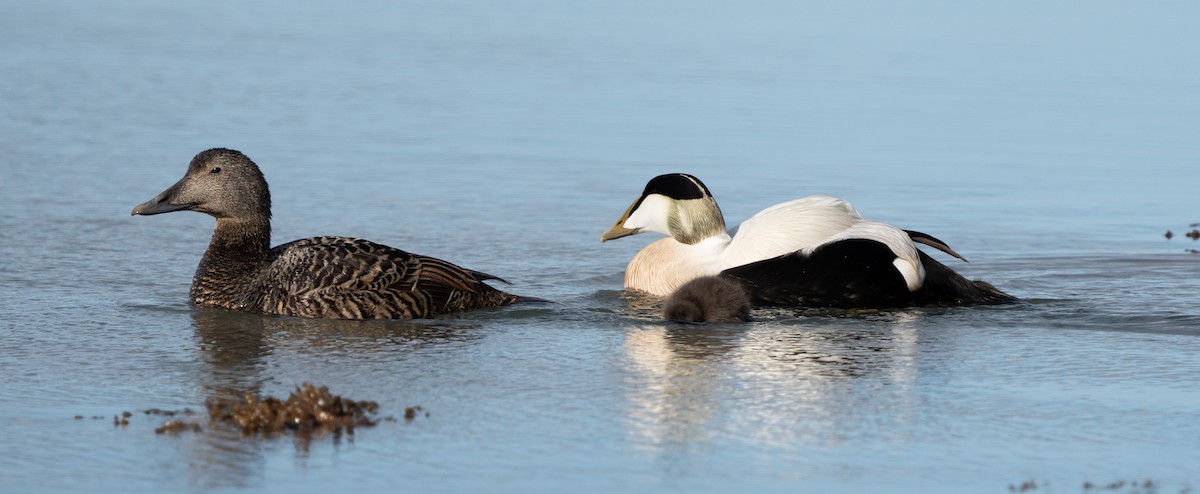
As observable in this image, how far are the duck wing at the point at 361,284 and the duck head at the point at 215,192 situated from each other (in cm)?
47

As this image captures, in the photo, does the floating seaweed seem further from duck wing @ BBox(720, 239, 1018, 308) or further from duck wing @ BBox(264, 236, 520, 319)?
duck wing @ BBox(720, 239, 1018, 308)

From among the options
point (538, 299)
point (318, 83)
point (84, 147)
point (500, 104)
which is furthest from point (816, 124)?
point (538, 299)

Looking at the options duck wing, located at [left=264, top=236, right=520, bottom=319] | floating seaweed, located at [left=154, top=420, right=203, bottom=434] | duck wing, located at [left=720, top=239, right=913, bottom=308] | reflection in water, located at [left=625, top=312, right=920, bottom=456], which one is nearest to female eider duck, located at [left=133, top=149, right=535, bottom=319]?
duck wing, located at [left=264, top=236, right=520, bottom=319]

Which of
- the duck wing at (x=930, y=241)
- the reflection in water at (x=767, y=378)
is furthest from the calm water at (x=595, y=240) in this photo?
the duck wing at (x=930, y=241)

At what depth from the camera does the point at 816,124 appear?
49.9 feet

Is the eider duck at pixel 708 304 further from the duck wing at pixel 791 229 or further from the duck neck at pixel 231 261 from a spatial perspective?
the duck neck at pixel 231 261

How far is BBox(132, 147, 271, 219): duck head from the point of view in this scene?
837 cm

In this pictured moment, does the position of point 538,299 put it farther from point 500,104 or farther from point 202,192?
point 500,104

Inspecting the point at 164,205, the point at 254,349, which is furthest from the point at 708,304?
the point at 164,205

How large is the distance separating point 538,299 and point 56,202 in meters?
4.09

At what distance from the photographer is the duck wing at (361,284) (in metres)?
7.74

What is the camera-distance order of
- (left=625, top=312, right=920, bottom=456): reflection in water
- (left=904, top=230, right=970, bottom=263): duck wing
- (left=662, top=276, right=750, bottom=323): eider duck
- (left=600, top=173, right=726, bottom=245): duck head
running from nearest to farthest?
(left=625, top=312, right=920, bottom=456): reflection in water < (left=662, top=276, right=750, bottom=323): eider duck < (left=904, top=230, right=970, bottom=263): duck wing < (left=600, top=173, right=726, bottom=245): duck head

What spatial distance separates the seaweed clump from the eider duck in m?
2.40

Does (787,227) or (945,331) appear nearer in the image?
(945,331)
